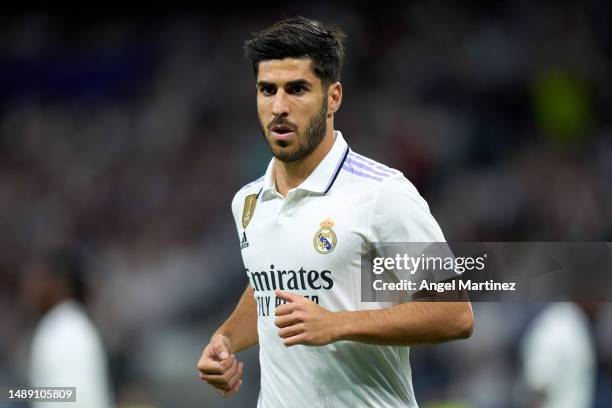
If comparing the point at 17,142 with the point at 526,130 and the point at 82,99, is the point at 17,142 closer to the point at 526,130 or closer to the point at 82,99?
the point at 82,99

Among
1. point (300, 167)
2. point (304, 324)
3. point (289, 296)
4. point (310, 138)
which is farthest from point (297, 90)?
point (304, 324)

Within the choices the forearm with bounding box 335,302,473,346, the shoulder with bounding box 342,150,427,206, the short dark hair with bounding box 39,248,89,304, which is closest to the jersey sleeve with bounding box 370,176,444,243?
the shoulder with bounding box 342,150,427,206

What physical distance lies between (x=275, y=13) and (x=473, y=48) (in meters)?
2.15

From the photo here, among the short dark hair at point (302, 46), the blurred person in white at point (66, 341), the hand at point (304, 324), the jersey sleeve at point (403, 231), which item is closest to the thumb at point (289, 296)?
the hand at point (304, 324)

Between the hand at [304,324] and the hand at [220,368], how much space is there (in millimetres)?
485

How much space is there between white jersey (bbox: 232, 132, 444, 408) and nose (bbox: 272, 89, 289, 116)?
0.27 meters

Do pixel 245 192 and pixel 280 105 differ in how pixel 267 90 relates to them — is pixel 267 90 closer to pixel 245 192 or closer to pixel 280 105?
pixel 280 105

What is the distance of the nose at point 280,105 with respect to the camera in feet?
11.7

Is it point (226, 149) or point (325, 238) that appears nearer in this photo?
point (325, 238)

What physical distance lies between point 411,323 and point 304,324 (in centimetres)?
38

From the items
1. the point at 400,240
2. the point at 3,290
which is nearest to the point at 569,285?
the point at 400,240

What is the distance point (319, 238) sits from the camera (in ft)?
11.5

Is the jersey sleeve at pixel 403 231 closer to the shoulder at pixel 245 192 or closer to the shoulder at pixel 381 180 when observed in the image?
the shoulder at pixel 381 180

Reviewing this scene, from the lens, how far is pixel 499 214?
8.80 metres
